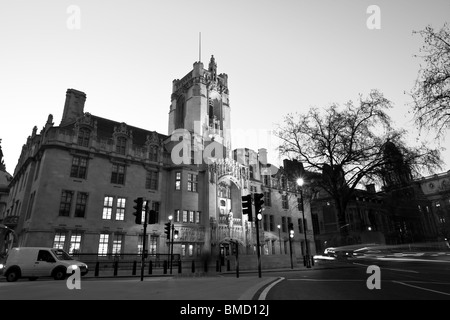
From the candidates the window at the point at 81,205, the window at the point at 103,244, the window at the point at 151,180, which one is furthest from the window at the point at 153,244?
the window at the point at 81,205

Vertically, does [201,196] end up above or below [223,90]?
below

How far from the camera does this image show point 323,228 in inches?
2488

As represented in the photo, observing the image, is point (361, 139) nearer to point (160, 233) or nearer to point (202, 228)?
point (202, 228)

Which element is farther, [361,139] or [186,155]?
[186,155]

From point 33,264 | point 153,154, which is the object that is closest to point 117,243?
point 153,154

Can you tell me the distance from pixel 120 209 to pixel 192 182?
9.98m

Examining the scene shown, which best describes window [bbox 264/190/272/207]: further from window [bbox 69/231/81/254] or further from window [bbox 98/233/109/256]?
window [bbox 69/231/81/254]

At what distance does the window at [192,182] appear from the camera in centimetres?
3734

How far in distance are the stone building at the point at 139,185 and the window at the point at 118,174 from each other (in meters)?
0.11

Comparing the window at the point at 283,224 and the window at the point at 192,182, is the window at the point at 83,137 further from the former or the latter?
the window at the point at 283,224

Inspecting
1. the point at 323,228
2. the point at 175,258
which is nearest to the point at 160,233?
the point at 175,258

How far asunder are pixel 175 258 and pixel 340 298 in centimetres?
2669

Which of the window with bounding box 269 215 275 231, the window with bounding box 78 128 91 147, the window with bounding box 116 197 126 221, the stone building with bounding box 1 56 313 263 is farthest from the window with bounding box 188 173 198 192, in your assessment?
the window with bounding box 269 215 275 231
